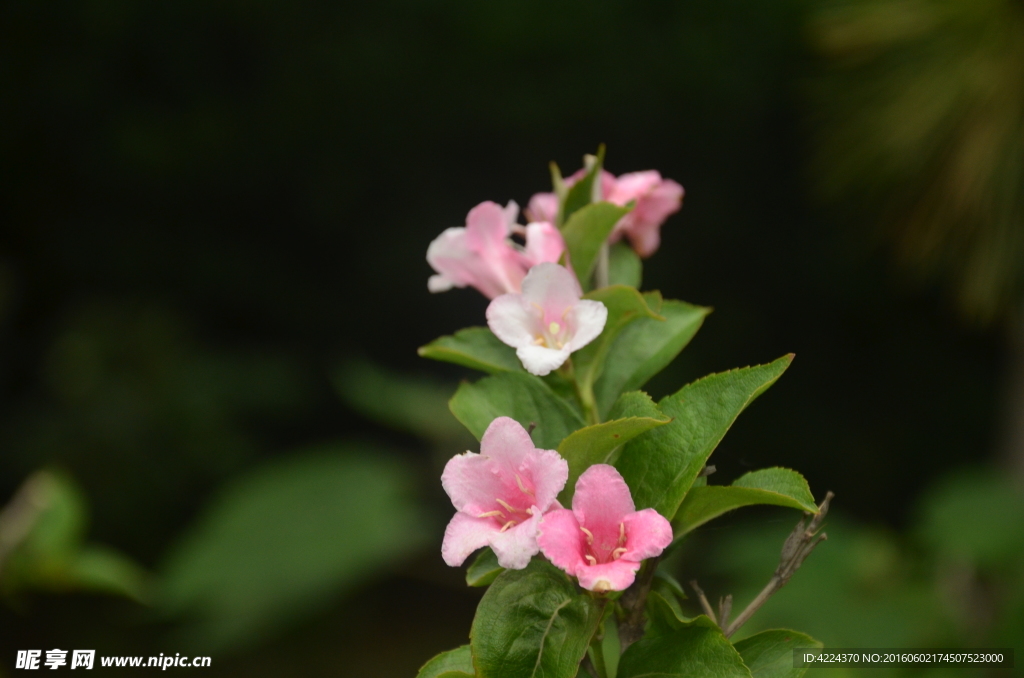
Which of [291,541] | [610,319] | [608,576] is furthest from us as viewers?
[291,541]

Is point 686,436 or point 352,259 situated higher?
point 352,259

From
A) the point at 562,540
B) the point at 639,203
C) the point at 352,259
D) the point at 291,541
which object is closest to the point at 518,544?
the point at 562,540

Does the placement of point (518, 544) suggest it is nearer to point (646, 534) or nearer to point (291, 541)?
point (646, 534)

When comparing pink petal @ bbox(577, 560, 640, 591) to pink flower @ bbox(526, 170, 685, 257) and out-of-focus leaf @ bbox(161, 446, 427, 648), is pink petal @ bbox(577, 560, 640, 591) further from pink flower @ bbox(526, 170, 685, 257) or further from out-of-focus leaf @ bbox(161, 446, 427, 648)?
out-of-focus leaf @ bbox(161, 446, 427, 648)

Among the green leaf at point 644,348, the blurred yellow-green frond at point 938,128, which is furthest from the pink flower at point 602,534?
the blurred yellow-green frond at point 938,128

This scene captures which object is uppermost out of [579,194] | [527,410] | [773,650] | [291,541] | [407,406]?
[407,406]

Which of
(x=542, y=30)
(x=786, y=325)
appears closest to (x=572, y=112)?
(x=542, y=30)

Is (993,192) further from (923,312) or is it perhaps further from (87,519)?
(87,519)
